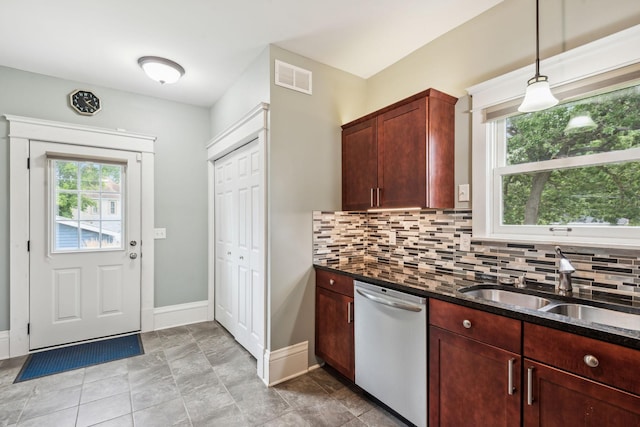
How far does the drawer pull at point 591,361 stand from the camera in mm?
1079

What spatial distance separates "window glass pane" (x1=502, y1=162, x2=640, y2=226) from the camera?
154 centimetres

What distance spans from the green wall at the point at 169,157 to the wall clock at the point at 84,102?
5 cm

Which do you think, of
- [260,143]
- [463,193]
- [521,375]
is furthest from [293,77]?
[521,375]

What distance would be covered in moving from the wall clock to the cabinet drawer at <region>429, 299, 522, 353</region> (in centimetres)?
368

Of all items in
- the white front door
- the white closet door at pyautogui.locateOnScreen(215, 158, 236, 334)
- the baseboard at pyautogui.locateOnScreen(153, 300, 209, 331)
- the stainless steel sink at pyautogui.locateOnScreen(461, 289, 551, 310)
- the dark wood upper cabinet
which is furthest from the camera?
the baseboard at pyautogui.locateOnScreen(153, 300, 209, 331)

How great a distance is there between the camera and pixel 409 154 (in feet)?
7.07

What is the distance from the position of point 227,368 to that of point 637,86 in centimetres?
330

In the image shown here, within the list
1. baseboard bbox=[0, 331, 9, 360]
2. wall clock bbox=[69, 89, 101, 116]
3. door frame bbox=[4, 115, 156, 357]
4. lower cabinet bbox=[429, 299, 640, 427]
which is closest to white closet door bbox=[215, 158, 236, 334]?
wall clock bbox=[69, 89, 101, 116]

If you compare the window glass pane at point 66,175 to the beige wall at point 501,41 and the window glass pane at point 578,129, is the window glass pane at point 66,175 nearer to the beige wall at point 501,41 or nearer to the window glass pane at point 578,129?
the beige wall at point 501,41

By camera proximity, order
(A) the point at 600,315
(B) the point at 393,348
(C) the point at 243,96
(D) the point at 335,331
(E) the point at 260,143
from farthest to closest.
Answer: (C) the point at 243,96, (E) the point at 260,143, (D) the point at 335,331, (B) the point at 393,348, (A) the point at 600,315

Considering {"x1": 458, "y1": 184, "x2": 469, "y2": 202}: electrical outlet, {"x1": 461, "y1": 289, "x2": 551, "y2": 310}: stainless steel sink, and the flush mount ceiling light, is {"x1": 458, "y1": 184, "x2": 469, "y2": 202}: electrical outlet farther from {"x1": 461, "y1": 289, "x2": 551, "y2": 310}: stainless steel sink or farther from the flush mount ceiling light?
the flush mount ceiling light

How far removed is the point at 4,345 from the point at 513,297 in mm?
4194

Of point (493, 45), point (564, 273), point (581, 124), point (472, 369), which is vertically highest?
point (493, 45)

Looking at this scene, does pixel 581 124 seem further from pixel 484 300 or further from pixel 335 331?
pixel 335 331
